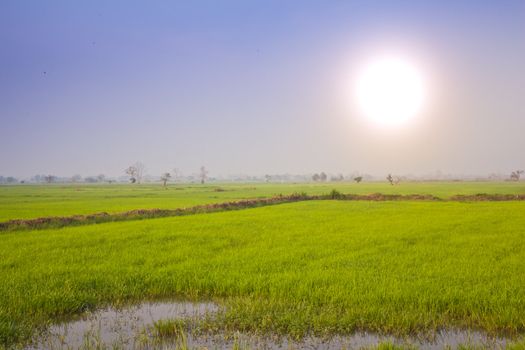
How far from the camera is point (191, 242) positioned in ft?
38.0

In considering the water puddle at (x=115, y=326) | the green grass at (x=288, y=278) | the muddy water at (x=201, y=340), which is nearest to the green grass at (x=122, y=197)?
the green grass at (x=288, y=278)

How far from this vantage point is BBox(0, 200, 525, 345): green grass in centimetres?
526

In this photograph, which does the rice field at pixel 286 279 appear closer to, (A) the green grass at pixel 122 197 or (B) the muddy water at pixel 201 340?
(B) the muddy water at pixel 201 340

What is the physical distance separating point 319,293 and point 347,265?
7.38 ft

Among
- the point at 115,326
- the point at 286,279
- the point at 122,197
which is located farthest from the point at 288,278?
the point at 122,197

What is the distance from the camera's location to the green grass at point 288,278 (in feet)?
17.3

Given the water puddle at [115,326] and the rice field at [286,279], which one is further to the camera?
the rice field at [286,279]

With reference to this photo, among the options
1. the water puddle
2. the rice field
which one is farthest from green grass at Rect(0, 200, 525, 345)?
the water puddle

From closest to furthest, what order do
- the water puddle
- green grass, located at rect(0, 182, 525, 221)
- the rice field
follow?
the water puddle, the rice field, green grass, located at rect(0, 182, 525, 221)

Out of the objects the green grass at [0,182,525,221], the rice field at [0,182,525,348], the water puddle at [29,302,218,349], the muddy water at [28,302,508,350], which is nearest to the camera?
the muddy water at [28,302,508,350]

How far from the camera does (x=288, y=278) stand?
23.3 ft

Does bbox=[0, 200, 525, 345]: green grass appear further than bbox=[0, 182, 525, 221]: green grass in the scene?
No

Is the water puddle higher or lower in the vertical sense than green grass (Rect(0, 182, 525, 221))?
lower

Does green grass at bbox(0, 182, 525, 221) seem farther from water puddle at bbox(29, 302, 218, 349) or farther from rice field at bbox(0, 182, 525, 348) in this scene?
water puddle at bbox(29, 302, 218, 349)
